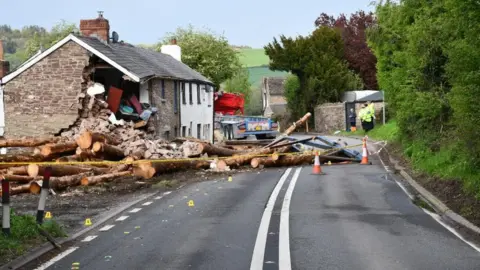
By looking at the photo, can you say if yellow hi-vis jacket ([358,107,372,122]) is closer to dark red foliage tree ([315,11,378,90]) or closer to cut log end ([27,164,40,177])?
dark red foliage tree ([315,11,378,90])

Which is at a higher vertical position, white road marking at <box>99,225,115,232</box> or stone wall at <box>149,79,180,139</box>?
stone wall at <box>149,79,180,139</box>

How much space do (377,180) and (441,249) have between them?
471 inches

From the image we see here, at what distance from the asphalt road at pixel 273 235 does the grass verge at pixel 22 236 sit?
41cm

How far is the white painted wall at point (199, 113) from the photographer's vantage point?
42812 millimetres

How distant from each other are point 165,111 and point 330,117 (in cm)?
2876

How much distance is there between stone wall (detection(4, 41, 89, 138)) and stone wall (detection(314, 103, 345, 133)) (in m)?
32.5

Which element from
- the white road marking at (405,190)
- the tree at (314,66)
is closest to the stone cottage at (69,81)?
the white road marking at (405,190)

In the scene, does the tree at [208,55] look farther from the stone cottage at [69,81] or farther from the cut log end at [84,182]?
the cut log end at [84,182]

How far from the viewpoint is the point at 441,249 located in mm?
11398

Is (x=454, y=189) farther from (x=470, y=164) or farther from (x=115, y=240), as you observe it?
(x=115, y=240)

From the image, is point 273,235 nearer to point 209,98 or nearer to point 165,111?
point 165,111

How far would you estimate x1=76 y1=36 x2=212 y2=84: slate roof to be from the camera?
110ft

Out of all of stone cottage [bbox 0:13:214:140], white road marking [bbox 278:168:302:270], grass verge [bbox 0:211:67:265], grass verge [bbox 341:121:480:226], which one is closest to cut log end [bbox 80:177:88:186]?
white road marking [bbox 278:168:302:270]

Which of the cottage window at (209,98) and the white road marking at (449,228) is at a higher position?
the cottage window at (209,98)
